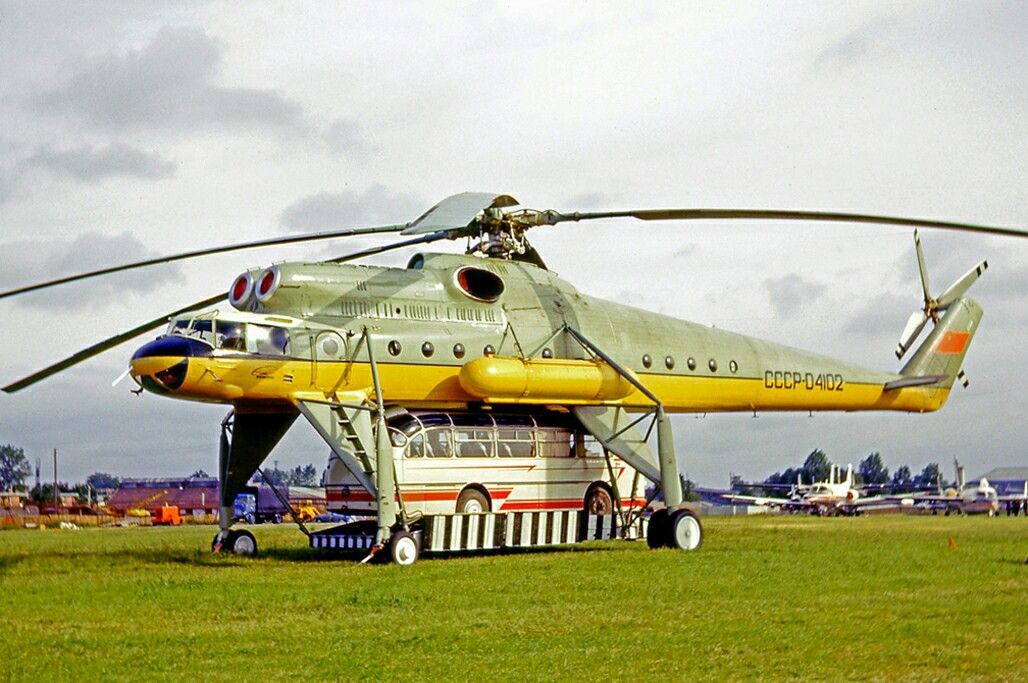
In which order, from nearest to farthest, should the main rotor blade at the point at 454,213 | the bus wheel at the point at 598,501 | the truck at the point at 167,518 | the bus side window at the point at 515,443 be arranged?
1. the main rotor blade at the point at 454,213
2. the bus side window at the point at 515,443
3. the bus wheel at the point at 598,501
4. the truck at the point at 167,518

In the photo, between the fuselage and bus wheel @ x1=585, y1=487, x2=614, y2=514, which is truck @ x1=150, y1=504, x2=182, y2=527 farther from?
the fuselage

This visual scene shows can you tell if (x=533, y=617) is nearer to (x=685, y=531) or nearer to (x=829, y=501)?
(x=685, y=531)

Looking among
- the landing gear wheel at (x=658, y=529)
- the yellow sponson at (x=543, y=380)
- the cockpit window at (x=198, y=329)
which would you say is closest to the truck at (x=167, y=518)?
the yellow sponson at (x=543, y=380)

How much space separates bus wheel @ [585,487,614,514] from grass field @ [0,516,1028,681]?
3242 mm

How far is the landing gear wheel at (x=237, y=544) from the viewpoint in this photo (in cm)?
2622

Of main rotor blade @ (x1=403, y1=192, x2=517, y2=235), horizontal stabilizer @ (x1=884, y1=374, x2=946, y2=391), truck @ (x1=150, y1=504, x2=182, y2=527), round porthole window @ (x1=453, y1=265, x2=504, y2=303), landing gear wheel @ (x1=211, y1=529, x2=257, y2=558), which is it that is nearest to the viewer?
main rotor blade @ (x1=403, y1=192, x2=517, y2=235)

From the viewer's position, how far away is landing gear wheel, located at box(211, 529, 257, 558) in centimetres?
2622

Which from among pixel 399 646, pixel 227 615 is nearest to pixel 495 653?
pixel 399 646

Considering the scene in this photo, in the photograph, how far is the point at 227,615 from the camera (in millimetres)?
15531

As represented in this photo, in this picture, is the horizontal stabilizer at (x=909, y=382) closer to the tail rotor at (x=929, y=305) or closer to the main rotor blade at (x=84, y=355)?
the tail rotor at (x=929, y=305)

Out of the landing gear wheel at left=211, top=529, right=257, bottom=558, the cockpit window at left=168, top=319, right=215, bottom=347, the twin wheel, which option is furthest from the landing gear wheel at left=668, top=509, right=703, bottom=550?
the cockpit window at left=168, top=319, right=215, bottom=347

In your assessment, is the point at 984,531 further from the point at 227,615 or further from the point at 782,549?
the point at 227,615

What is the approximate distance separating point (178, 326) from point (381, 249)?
5685 mm

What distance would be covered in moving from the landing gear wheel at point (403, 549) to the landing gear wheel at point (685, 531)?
5.80 m
